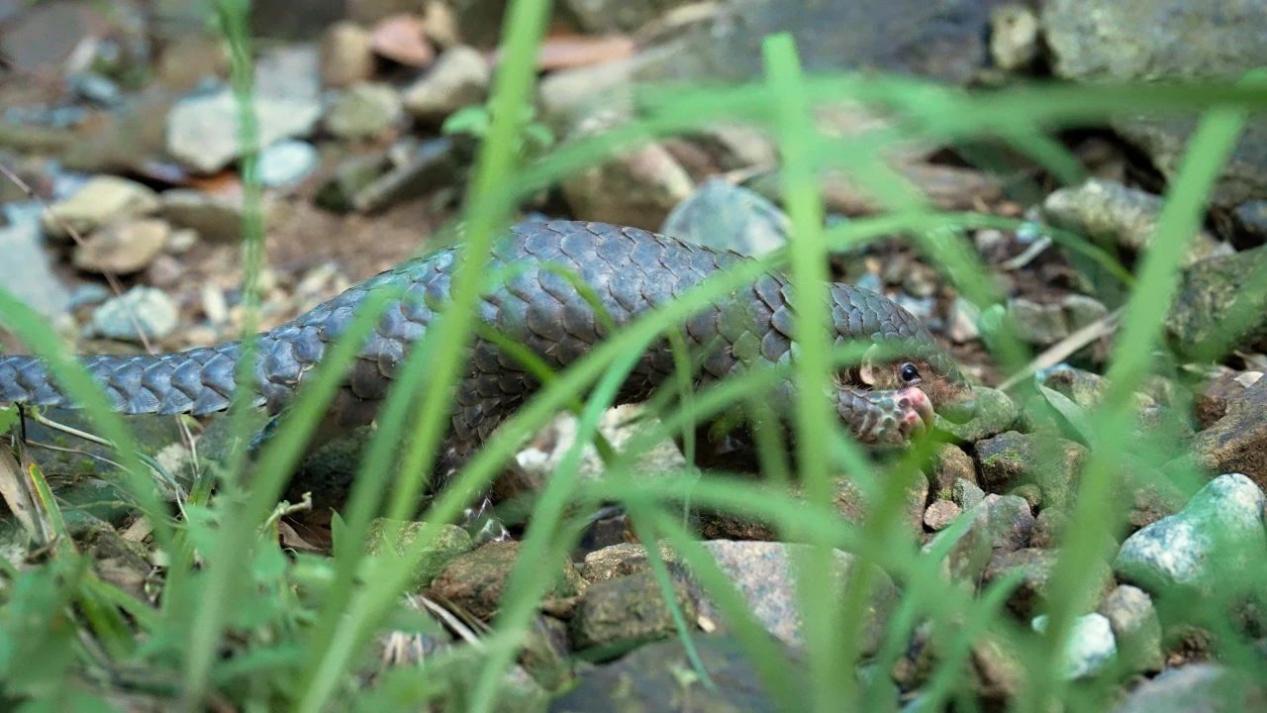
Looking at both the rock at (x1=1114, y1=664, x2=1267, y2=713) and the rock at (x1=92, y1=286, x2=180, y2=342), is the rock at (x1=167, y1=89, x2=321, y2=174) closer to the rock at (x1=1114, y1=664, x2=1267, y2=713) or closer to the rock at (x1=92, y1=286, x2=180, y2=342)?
the rock at (x1=92, y1=286, x2=180, y2=342)

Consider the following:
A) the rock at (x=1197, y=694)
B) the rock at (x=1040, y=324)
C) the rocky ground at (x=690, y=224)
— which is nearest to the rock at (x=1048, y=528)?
the rocky ground at (x=690, y=224)

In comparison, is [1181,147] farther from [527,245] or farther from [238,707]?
[238,707]

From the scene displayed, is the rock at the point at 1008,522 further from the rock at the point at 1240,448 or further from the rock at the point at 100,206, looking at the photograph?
the rock at the point at 100,206

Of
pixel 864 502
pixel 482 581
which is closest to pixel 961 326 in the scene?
pixel 864 502

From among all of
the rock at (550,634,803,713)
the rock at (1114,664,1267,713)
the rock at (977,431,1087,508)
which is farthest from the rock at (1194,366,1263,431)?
the rock at (550,634,803,713)

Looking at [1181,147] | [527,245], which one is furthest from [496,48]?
[527,245]
